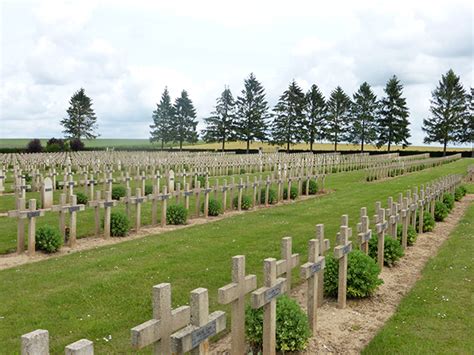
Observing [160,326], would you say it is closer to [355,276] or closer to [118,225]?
[355,276]

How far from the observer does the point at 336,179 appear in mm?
29156

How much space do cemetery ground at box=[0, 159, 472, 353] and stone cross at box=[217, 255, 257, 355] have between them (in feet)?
4.95

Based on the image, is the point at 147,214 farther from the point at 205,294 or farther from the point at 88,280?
the point at 205,294

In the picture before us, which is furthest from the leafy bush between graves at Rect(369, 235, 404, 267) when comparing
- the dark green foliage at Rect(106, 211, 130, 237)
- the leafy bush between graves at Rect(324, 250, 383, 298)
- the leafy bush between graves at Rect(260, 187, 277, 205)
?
the leafy bush between graves at Rect(260, 187, 277, 205)

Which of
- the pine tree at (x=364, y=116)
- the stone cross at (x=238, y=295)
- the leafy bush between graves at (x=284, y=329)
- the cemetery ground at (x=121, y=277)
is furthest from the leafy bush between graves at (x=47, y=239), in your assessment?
the pine tree at (x=364, y=116)

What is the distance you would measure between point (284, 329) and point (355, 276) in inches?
89.2

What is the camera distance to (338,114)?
78.1 m

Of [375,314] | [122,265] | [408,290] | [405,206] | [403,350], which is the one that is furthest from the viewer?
[405,206]

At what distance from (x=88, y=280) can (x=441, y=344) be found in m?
5.33

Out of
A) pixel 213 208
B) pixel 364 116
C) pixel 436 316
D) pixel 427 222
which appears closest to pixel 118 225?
pixel 213 208

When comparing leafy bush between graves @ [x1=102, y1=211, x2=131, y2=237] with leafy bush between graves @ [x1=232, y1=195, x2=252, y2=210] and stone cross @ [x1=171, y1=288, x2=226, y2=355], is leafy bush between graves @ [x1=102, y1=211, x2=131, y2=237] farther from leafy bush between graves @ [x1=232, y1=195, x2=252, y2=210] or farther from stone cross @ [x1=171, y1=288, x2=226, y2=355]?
stone cross @ [x1=171, y1=288, x2=226, y2=355]

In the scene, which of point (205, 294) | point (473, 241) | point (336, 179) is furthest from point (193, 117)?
point (205, 294)

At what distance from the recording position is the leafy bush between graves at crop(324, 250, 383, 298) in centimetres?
700

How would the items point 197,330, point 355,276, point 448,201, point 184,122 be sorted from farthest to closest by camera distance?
point 184,122 < point 448,201 < point 355,276 < point 197,330
